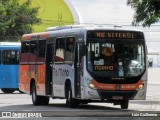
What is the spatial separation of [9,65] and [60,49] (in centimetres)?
1493

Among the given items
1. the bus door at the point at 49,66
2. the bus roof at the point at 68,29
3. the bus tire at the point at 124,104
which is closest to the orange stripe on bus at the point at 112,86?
the bus tire at the point at 124,104

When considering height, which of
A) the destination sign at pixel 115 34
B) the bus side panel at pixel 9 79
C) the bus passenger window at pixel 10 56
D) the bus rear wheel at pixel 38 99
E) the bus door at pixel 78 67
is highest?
the destination sign at pixel 115 34

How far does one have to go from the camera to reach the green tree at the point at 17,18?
2918 inches

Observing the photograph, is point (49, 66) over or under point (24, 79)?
over

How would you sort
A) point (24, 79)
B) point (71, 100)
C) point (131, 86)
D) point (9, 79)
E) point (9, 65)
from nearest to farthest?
point (131, 86) → point (71, 100) → point (24, 79) → point (9, 65) → point (9, 79)

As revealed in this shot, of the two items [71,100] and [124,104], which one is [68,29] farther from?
[124,104]

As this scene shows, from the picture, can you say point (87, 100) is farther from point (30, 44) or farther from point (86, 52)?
point (30, 44)

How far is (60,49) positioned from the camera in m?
28.3

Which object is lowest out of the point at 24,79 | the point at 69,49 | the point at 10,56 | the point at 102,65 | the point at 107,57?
the point at 24,79

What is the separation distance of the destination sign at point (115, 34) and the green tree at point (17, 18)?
4615cm

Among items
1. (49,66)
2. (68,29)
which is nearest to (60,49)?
(68,29)

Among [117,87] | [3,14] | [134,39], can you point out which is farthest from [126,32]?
[3,14]

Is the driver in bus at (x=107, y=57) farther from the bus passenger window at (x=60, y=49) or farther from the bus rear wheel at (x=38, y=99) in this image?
the bus rear wheel at (x=38, y=99)

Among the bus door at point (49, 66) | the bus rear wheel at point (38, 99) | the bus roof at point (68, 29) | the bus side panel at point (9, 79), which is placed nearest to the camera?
the bus roof at point (68, 29)
